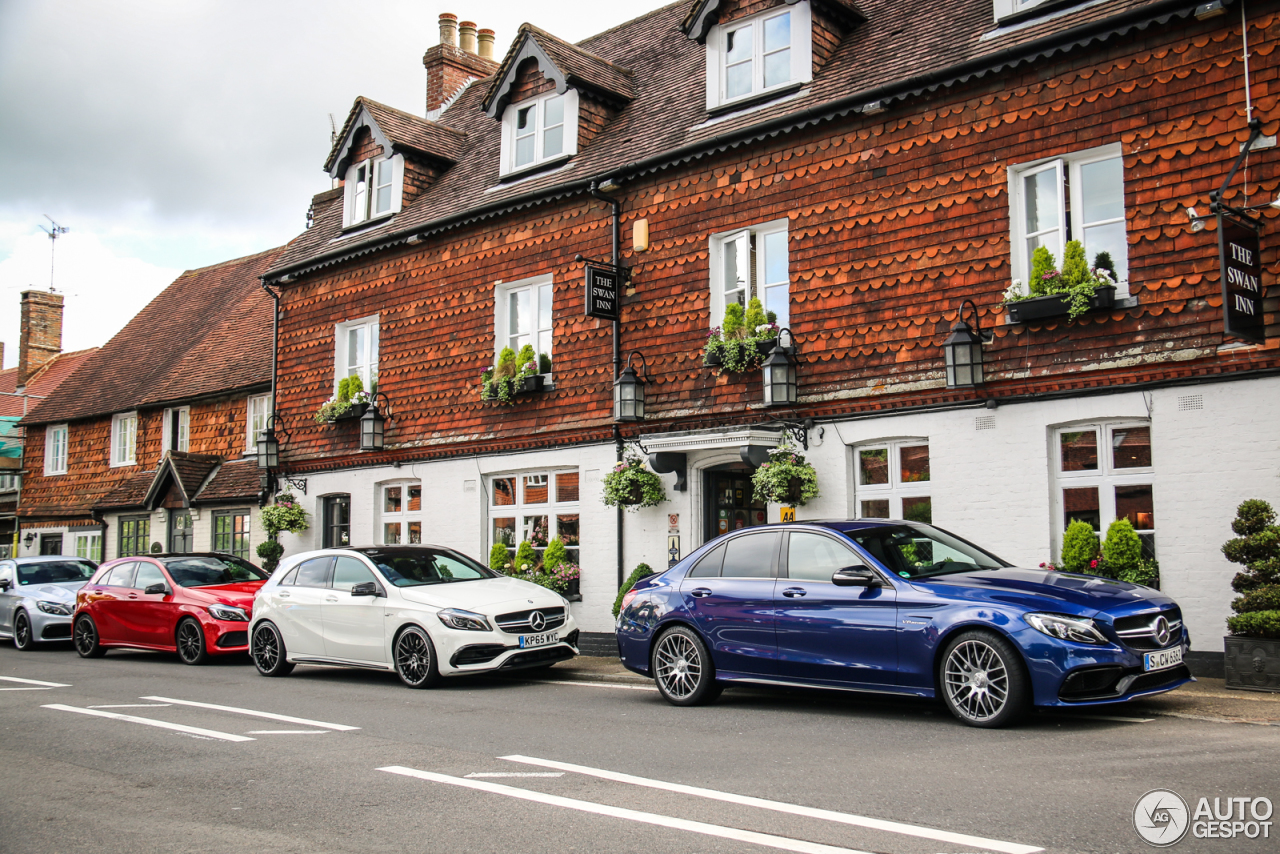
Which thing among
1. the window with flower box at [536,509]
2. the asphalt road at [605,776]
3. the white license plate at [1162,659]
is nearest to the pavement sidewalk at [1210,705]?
the asphalt road at [605,776]

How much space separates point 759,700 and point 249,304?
23699 mm

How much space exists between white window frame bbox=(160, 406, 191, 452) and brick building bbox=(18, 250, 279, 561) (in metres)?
0.03

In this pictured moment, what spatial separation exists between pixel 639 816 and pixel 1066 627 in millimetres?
3670

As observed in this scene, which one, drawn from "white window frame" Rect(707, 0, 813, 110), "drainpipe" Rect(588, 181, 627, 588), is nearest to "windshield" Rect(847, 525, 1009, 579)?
"drainpipe" Rect(588, 181, 627, 588)

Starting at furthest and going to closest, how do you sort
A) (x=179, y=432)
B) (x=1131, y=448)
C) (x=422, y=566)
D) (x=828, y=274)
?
(x=179, y=432) < (x=828, y=274) < (x=422, y=566) < (x=1131, y=448)

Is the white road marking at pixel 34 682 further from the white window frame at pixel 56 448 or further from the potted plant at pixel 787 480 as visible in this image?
the white window frame at pixel 56 448

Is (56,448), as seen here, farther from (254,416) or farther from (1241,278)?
(1241,278)

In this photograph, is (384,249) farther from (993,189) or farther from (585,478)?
(993,189)

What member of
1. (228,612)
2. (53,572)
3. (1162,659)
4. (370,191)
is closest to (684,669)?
(1162,659)

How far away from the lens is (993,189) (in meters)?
12.3

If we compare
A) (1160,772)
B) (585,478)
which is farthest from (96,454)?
(1160,772)

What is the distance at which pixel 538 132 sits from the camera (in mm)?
18016

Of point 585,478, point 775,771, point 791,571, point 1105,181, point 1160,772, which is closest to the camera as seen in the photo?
point 1160,772

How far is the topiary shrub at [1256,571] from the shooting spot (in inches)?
355
